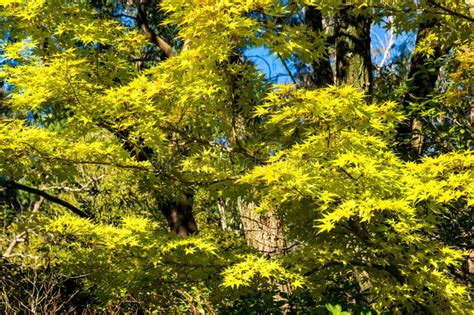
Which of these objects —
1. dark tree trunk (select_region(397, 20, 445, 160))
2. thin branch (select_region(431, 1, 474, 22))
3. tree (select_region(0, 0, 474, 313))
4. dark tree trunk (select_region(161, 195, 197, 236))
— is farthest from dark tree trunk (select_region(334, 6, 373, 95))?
dark tree trunk (select_region(161, 195, 197, 236))

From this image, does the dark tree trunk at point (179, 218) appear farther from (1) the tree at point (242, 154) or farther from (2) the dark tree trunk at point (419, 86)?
(2) the dark tree trunk at point (419, 86)

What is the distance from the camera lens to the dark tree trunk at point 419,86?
675 cm

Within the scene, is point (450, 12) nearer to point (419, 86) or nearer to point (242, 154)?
point (419, 86)

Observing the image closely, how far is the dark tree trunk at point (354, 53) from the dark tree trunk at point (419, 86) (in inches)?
21.5

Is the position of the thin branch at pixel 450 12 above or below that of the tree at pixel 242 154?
above

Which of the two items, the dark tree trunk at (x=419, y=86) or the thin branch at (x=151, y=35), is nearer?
the dark tree trunk at (x=419, y=86)

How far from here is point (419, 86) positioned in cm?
702

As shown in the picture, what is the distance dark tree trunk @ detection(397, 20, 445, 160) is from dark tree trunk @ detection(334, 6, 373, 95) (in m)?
0.55

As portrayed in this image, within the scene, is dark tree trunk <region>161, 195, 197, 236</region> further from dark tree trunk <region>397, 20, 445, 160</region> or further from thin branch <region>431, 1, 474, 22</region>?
thin branch <region>431, 1, 474, 22</region>

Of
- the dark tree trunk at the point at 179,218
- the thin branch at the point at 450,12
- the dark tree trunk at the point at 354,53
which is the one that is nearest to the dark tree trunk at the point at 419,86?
the dark tree trunk at the point at 354,53

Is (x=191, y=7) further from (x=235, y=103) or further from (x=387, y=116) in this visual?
(x=387, y=116)

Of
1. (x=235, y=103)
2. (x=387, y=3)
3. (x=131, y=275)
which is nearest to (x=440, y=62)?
(x=387, y=3)

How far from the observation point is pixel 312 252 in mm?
4516

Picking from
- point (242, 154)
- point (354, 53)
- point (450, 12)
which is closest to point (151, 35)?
point (354, 53)
